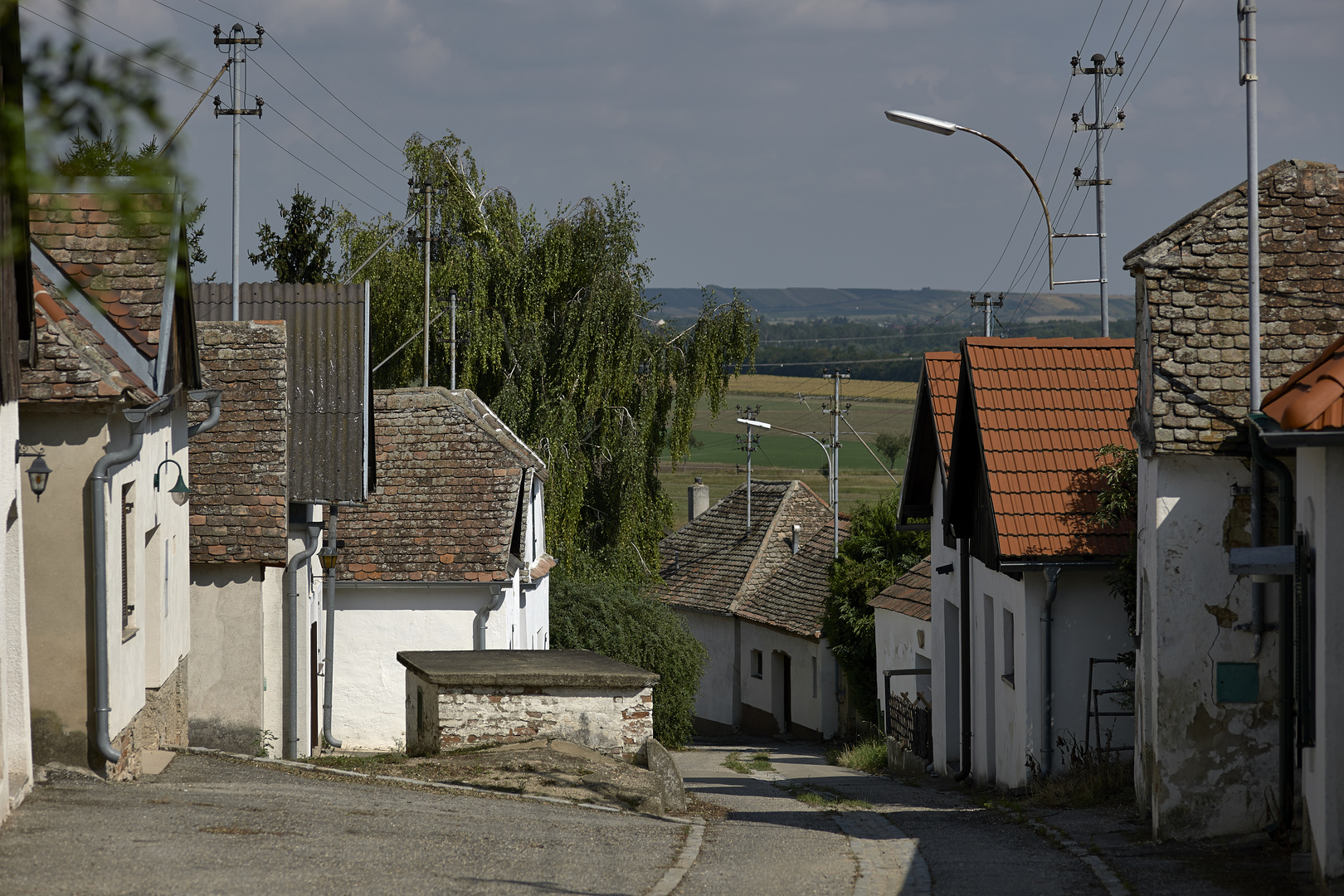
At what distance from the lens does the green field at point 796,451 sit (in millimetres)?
92312

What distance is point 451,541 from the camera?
20.9 meters

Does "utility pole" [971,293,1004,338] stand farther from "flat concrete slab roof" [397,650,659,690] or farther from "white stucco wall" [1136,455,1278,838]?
"white stucco wall" [1136,455,1278,838]

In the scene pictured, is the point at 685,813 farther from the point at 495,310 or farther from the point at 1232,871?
the point at 495,310

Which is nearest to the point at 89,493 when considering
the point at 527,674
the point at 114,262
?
the point at 114,262

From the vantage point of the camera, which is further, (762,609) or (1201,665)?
(762,609)

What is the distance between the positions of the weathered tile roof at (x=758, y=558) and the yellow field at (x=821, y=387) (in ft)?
255

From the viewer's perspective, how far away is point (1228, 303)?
1057cm

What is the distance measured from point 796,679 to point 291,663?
2635cm

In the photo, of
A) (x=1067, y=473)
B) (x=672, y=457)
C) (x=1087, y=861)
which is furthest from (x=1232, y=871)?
(x=672, y=457)

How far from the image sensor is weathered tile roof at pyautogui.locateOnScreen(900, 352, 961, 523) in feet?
57.8

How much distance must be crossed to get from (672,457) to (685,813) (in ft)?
61.7

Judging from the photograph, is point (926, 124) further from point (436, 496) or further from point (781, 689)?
point (781, 689)

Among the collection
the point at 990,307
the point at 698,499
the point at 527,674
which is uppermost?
the point at 990,307

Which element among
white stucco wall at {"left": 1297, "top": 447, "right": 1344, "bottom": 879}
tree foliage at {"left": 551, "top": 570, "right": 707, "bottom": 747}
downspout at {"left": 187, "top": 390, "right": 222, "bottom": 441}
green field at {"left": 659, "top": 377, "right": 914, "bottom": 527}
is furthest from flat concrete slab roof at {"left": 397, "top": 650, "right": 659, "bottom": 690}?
green field at {"left": 659, "top": 377, "right": 914, "bottom": 527}
